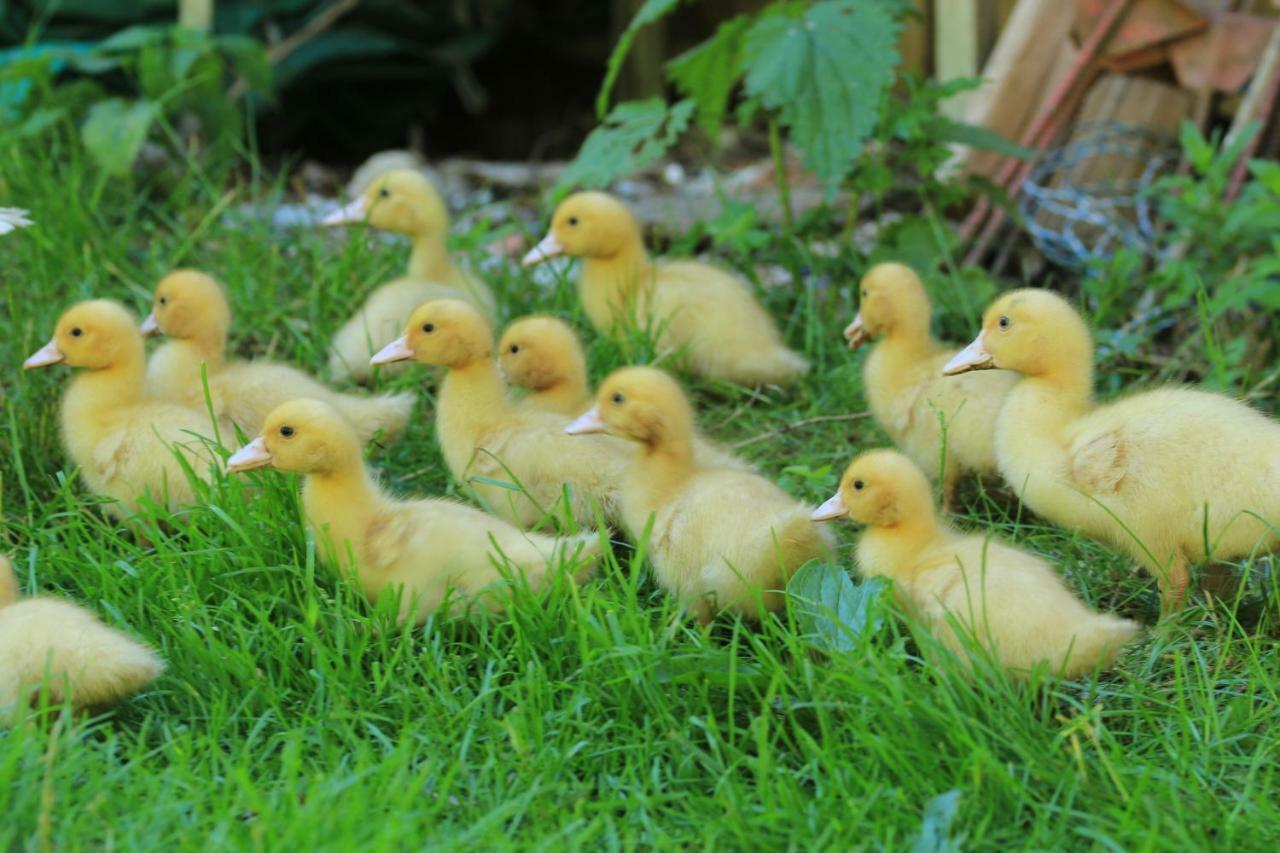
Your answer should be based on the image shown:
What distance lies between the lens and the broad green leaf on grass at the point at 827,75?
477 centimetres

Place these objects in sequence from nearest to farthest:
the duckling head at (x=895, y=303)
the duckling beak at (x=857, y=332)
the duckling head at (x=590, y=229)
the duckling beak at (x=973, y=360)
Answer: the duckling beak at (x=973, y=360)
the duckling head at (x=895, y=303)
the duckling beak at (x=857, y=332)
the duckling head at (x=590, y=229)

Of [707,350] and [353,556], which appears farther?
[707,350]

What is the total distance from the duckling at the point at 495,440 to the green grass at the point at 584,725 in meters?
0.23

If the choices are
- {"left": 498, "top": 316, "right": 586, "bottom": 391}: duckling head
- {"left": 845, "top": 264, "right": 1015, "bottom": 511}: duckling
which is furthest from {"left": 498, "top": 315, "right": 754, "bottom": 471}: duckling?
{"left": 845, "top": 264, "right": 1015, "bottom": 511}: duckling

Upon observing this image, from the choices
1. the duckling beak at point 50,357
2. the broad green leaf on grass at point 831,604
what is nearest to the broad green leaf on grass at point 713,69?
the duckling beak at point 50,357

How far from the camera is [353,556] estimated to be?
3398 mm

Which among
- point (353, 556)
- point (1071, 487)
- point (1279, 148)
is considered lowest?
point (353, 556)

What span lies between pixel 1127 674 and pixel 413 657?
4.82ft

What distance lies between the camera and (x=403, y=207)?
16.8 feet

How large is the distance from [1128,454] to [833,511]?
655 millimetres

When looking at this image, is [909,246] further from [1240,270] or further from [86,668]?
[86,668]

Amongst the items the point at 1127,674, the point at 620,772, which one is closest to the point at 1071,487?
the point at 1127,674

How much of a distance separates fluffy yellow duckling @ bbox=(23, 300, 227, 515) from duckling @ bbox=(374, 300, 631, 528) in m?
0.53

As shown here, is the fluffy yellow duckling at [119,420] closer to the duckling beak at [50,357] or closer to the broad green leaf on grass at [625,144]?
the duckling beak at [50,357]
